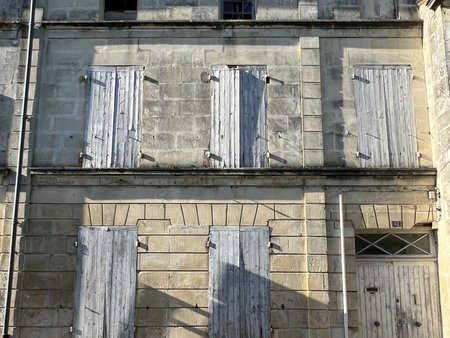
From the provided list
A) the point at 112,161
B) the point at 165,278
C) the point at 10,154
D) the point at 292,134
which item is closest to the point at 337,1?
the point at 292,134

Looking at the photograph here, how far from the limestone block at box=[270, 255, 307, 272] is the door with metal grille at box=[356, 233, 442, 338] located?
116 centimetres

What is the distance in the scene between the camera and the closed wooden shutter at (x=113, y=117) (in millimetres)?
10102

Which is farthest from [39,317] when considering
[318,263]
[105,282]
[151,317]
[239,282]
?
[318,263]

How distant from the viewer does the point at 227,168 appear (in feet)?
32.5

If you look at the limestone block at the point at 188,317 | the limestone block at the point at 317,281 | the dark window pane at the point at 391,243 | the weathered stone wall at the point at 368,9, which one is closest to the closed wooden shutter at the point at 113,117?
the limestone block at the point at 188,317

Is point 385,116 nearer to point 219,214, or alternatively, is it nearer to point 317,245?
point 317,245

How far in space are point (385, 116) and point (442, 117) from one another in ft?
3.47

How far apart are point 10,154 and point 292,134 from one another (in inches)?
214

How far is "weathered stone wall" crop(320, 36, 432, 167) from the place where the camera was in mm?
10141

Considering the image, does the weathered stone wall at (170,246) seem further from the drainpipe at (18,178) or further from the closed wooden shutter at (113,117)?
the closed wooden shutter at (113,117)

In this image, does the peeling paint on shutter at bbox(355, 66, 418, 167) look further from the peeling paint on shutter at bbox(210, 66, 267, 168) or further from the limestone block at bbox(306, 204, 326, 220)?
the peeling paint on shutter at bbox(210, 66, 267, 168)

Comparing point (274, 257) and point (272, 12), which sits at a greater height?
point (272, 12)

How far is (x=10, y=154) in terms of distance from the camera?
33.2 feet

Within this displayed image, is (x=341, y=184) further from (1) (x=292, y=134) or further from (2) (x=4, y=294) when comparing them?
(2) (x=4, y=294)
